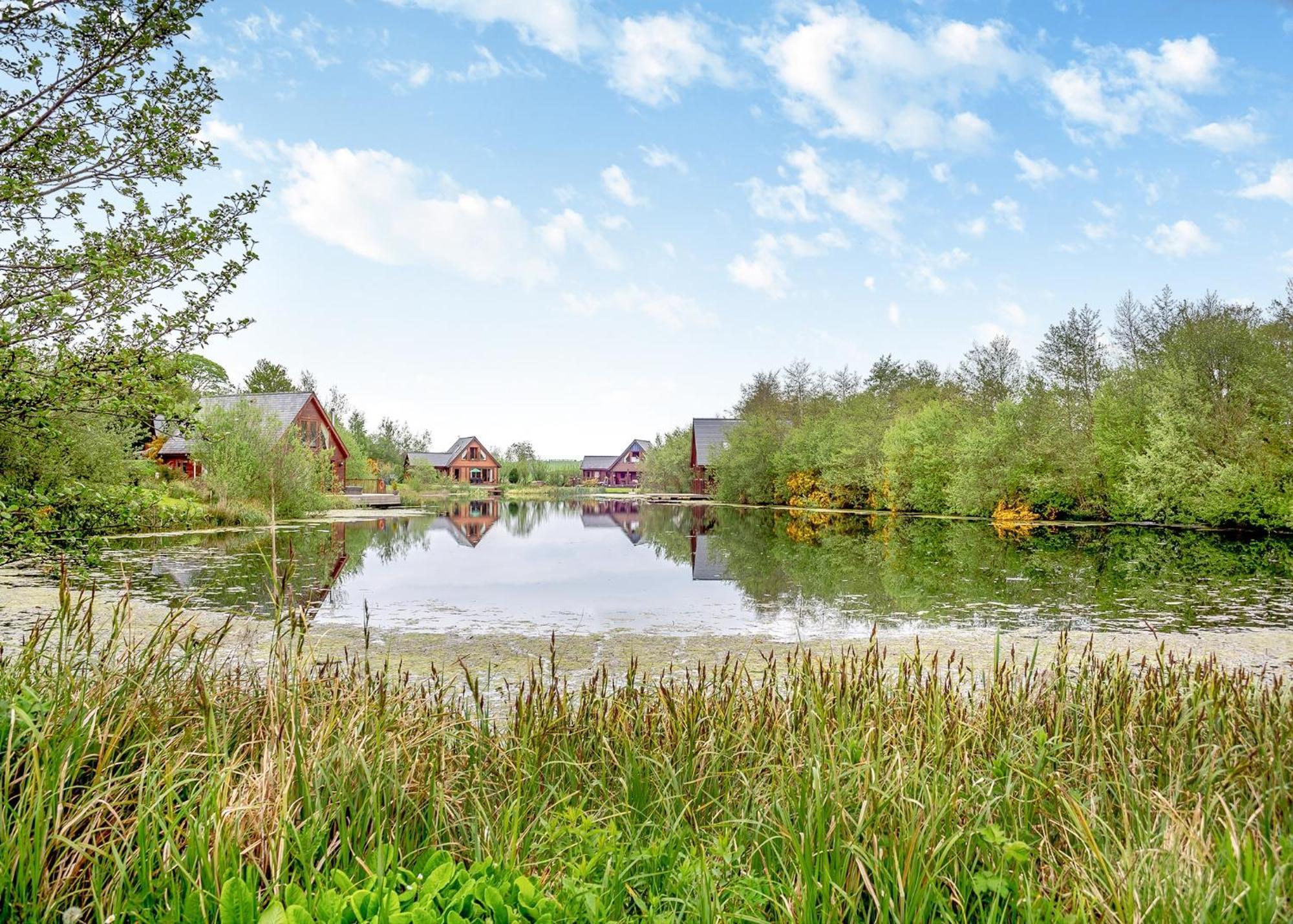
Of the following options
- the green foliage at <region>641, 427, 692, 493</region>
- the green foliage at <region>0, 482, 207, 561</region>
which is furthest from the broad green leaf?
the green foliage at <region>641, 427, 692, 493</region>

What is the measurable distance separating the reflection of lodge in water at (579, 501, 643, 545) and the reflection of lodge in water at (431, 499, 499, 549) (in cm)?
380

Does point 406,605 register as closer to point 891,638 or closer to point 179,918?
point 891,638

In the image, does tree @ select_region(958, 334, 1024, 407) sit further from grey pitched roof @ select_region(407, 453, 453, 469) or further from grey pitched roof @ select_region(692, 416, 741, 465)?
grey pitched roof @ select_region(407, 453, 453, 469)

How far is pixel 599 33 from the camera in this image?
10664 mm

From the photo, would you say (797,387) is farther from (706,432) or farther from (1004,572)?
(1004,572)

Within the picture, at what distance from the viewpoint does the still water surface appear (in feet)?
28.7

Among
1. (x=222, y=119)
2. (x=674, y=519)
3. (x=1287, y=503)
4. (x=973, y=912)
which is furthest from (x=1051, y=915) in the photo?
(x=674, y=519)

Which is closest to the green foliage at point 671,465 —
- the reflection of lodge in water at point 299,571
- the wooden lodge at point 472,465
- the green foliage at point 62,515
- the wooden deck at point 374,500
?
the wooden lodge at point 472,465

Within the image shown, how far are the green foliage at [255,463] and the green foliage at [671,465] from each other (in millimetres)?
32942

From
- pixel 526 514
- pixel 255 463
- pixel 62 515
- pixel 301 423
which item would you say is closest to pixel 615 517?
pixel 526 514

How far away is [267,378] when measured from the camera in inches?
2093

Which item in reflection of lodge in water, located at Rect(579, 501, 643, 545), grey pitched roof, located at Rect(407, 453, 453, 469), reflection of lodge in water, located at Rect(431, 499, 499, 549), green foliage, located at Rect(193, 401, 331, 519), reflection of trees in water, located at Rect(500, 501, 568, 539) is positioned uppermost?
grey pitched roof, located at Rect(407, 453, 453, 469)

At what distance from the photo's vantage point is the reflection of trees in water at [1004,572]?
30.7ft

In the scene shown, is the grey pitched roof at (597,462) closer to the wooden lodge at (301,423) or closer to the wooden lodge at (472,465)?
the wooden lodge at (472,465)
